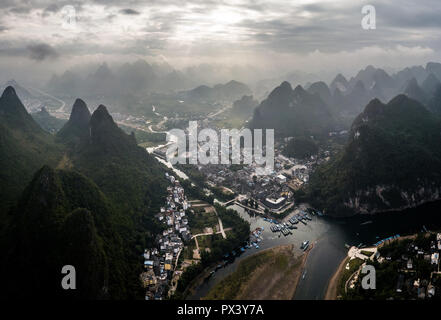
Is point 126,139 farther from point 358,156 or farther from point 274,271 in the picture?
point 358,156

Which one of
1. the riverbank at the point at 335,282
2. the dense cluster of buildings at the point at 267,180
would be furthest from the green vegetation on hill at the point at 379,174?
the riverbank at the point at 335,282

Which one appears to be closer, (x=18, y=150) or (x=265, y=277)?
(x=265, y=277)

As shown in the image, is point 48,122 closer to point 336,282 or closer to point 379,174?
point 379,174

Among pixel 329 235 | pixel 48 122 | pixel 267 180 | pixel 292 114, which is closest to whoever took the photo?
pixel 329 235

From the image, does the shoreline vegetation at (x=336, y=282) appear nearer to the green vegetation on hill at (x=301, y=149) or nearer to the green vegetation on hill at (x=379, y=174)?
the green vegetation on hill at (x=379, y=174)

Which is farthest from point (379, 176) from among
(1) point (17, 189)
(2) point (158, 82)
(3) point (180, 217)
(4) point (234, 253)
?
(2) point (158, 82)

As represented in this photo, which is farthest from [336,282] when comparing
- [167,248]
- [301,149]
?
[301,149]
